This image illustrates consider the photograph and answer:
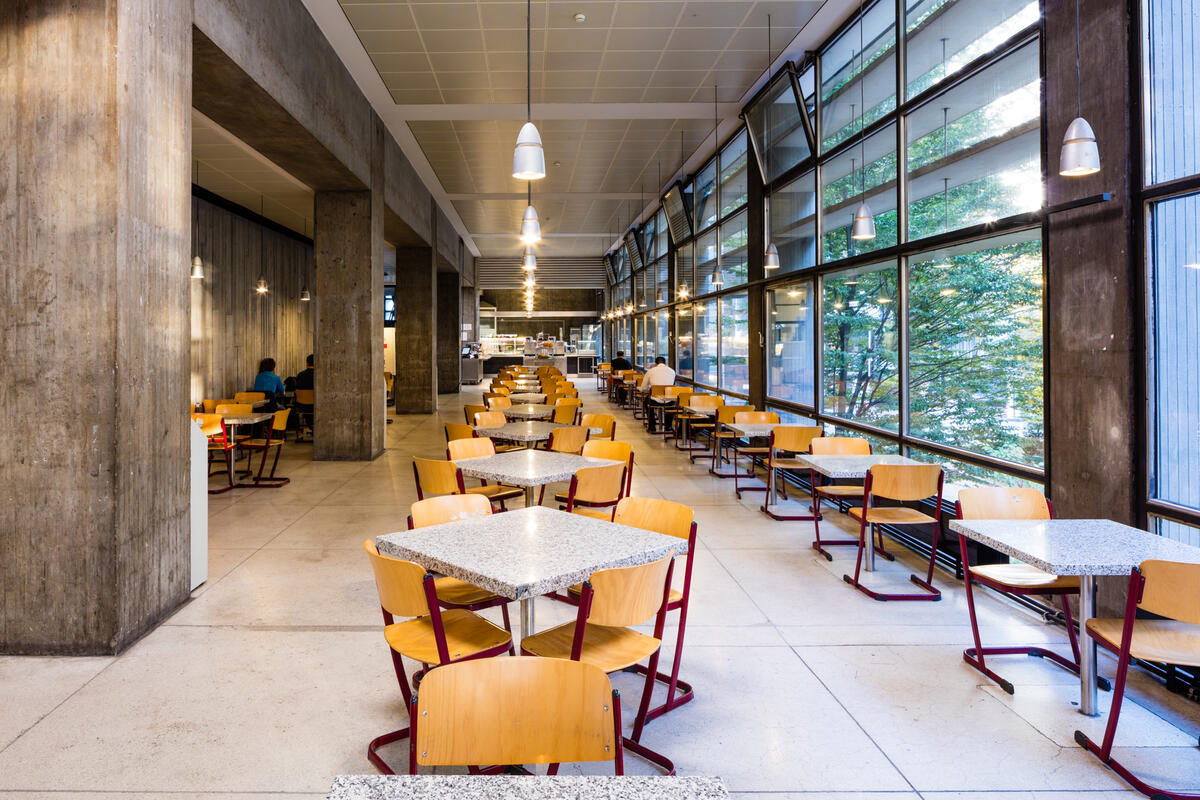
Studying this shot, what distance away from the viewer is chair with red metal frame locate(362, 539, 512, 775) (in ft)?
7.25

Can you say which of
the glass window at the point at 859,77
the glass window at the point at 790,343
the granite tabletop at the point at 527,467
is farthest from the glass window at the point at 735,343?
the granite tabletop at the point at 527,467

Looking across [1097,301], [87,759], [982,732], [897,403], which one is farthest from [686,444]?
[87,759]

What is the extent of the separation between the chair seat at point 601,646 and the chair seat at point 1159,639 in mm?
1643

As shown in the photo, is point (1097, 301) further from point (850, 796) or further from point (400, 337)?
point (400, 337)

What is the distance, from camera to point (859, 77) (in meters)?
6.47

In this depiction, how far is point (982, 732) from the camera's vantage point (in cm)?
264

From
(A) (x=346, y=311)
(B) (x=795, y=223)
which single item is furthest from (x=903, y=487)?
(A) (x=346, y=311)

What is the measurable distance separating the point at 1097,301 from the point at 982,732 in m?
2.25

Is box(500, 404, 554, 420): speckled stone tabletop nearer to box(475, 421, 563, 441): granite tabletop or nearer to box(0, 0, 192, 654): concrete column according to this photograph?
box(475, 421, 563, 441): granite tabletop

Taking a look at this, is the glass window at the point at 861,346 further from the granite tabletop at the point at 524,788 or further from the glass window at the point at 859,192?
the granite tabletop at the point at 524,788

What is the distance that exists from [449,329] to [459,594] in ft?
56.6

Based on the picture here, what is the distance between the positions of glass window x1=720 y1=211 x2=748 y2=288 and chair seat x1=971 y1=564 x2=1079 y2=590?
22.4ft

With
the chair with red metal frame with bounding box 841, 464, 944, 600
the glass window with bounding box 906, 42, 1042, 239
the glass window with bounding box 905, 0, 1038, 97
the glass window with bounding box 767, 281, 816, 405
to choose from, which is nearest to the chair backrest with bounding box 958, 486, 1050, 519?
the chair with red metal frame with bounding box 841, 464, 944, 600

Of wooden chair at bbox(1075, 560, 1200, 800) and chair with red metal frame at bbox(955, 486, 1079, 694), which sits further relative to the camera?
chair with red metal frame at bbox(955, 486, 1079, 694)
